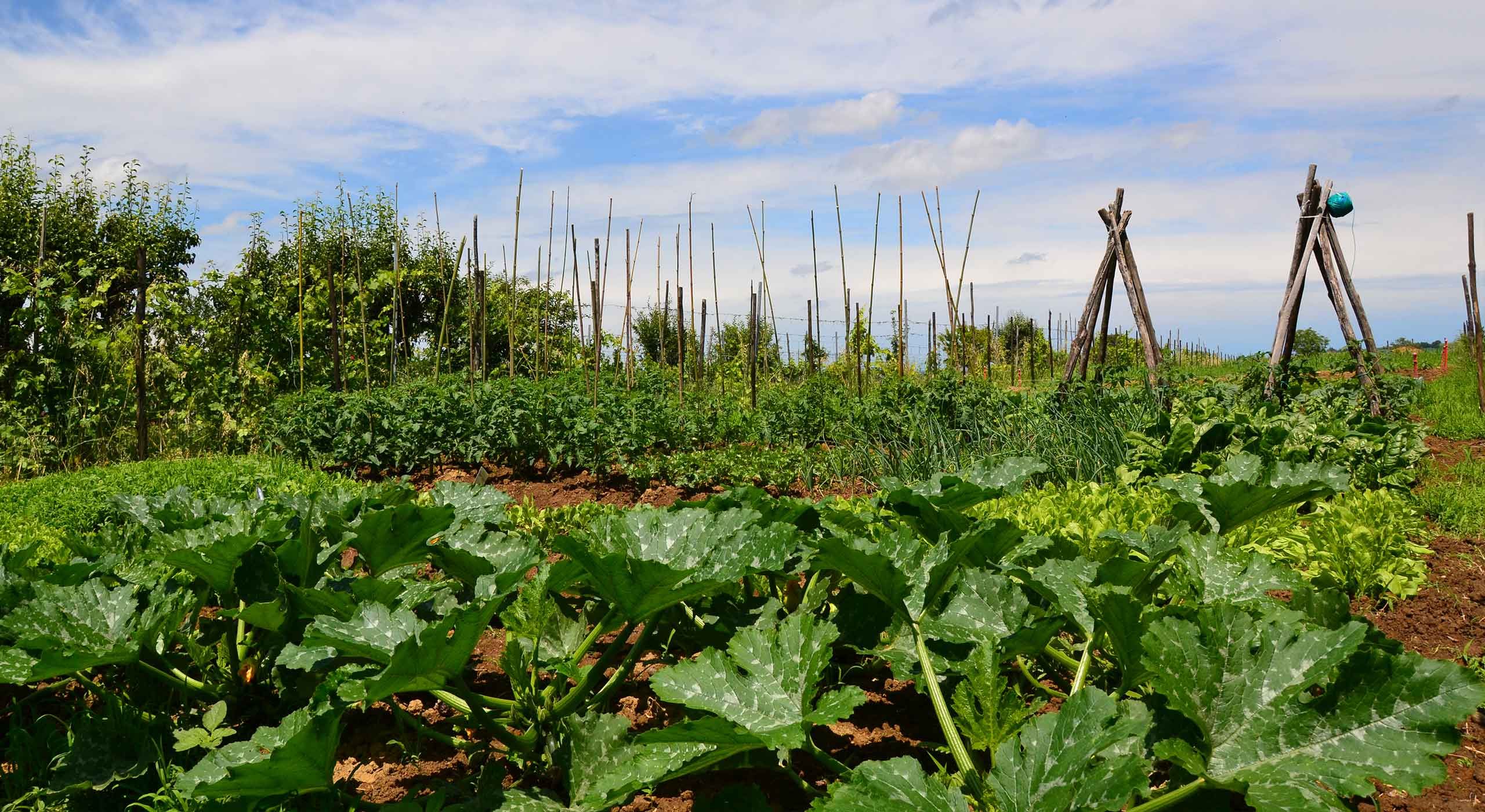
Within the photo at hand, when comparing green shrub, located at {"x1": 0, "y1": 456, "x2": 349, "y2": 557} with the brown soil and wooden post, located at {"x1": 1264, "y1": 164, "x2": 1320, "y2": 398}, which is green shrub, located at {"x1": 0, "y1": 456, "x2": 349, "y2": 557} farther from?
wooden post, located at {"x1": 1264, "y1": 164, "x2": 1320, "y2": 398}

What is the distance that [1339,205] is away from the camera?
26.3ft

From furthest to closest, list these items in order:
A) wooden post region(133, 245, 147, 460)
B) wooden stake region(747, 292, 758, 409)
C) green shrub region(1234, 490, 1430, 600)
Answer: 1. wooden stake region(747, 292, 758, 409)
2. wooden post region(133, 245, 147, 460)
3. green shrub region(1234, 490, 1430, 600)

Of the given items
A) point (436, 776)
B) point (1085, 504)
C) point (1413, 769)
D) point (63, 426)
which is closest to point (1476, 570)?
point (1085, 504)

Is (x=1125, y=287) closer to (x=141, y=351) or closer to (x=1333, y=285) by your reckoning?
(x=1333, y=285)

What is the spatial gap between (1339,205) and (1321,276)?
2.13 feet

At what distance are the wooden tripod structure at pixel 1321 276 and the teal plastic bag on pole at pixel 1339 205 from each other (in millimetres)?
61

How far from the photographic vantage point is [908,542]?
69.9 inches

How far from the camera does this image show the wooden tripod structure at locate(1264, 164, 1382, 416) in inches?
304

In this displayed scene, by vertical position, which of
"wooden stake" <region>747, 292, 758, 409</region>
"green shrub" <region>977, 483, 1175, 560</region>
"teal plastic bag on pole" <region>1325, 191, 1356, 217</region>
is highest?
"teal plastic bag on pole" <region>1325, 191, 1356, 217</region>

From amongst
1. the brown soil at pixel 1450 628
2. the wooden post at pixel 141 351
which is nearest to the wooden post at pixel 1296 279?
the brown soil at pixel 1450 628

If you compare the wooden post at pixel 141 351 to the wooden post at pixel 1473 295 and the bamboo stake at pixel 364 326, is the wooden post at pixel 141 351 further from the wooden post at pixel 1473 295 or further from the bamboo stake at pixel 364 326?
the wooden post at pixel 1473 295

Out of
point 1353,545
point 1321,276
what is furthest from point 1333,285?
point 1353,545

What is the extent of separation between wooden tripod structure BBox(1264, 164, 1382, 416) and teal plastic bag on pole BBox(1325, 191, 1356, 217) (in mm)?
61

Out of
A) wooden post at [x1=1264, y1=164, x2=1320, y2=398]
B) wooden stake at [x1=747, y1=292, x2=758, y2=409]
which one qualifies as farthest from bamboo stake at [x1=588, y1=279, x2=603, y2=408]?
wooden post at [x1=1264, y1=164, x2=1320, y2=398]
